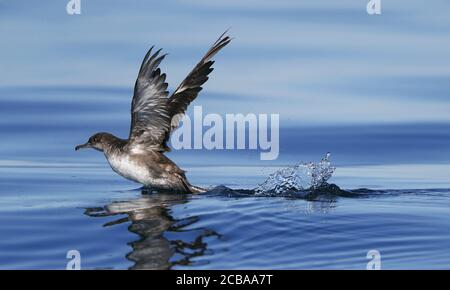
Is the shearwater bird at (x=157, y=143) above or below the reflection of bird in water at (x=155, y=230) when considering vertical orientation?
above

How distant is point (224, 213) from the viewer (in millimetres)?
11180

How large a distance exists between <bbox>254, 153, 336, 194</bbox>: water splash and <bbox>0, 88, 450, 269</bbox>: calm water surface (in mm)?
514

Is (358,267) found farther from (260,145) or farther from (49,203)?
(260,145)

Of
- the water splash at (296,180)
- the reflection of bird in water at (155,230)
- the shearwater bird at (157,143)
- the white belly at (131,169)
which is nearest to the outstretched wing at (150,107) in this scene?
the shearwater bird at (157,143)

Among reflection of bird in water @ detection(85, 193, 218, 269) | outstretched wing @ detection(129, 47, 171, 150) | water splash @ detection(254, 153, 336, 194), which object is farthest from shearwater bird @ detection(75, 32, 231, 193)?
water splash @ detection(254, 153, 336, 194)

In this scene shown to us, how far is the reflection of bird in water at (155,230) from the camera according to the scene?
9.16 metres

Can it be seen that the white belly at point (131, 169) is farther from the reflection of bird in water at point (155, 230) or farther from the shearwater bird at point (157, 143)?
the reflection of bird in water at point (155, 230)

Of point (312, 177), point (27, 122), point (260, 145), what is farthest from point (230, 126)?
point (312, 177)

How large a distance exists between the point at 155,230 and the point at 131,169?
9.21 feet

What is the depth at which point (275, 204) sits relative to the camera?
1191 cm

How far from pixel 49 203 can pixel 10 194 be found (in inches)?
44.0

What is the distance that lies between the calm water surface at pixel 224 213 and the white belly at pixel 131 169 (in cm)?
24

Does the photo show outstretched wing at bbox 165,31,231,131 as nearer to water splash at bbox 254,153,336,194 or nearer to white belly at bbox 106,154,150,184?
white belly at bbox 106,154,150,184

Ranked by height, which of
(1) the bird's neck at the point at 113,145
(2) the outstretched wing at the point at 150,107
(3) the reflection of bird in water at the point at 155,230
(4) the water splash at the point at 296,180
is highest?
(2) the outstretched wing at the point at 150,107
